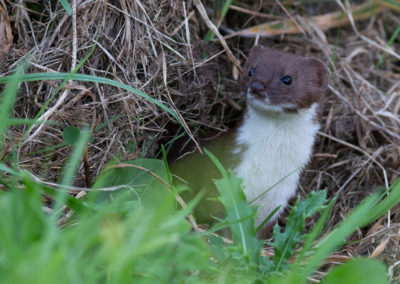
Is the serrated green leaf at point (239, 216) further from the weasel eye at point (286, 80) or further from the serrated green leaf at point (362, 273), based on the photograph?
the weasel eye at point (286, 80)

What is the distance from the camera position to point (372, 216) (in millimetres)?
2779

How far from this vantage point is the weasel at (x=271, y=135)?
327cm

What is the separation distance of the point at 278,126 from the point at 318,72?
45cm

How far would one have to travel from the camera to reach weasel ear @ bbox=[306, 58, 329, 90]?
3.44m

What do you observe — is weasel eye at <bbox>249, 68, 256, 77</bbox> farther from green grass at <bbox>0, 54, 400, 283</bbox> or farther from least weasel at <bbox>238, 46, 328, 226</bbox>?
green grass at <bbox>0, 54, 400, 283</bbox>

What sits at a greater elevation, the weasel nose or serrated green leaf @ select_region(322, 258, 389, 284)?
the weasel nose

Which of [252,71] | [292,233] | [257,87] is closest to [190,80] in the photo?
[252,71]

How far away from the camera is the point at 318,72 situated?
11.3ft

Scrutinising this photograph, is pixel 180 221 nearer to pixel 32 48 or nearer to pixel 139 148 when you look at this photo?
pixel 139 148

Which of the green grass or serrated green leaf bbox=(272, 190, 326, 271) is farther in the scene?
serrated green leaf bbox=(272, 190, 326, 271)

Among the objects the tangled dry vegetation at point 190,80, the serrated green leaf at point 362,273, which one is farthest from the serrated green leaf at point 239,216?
the tangled dry vegetation at point 190,80

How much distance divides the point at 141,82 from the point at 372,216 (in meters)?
1.58

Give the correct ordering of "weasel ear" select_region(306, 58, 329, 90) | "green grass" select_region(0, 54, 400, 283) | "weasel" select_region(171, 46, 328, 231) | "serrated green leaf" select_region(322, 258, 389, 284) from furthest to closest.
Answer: "weasel ear" select_region(306, 58, 329, 90) < "weasel" select_region(171, 46, 328, 231) < "serrated green leaf" select_region(322, 258, 389, 284) < "green grass" select_region(0, 54, 400, 283)

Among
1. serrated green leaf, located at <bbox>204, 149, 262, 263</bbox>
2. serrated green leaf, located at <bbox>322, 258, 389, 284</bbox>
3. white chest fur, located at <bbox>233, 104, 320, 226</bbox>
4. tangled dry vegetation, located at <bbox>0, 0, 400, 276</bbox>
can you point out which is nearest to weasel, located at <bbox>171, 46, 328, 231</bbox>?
white chest fur, located at <bbox>233, 104, 320, 226</bbox>
